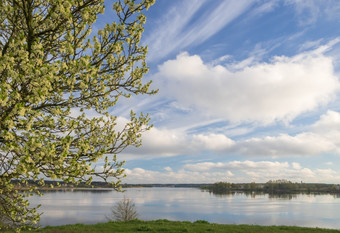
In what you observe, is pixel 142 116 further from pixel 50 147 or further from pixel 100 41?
pixel 50 147

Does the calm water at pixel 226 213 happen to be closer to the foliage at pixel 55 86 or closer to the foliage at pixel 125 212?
the foliage at pixel 125 212

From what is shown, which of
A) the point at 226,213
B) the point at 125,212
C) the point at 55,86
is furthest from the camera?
the point at 226,213

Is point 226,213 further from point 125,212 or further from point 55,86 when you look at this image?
point 55,86

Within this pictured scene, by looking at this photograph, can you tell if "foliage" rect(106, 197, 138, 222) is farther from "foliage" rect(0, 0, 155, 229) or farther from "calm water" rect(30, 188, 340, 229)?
"foliage" rect(0, 0, 155, 229)

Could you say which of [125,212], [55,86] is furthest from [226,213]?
[55,86]

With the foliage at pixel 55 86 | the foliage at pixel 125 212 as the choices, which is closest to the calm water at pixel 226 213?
the foliage at pixel 125 212

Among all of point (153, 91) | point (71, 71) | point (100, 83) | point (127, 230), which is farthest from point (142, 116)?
point (127, 230)

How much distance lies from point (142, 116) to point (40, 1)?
16.3ft

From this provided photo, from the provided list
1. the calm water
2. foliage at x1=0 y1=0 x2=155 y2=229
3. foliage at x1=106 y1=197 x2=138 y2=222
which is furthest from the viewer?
the calm water

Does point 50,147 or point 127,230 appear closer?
point 50,147

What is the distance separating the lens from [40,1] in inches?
328

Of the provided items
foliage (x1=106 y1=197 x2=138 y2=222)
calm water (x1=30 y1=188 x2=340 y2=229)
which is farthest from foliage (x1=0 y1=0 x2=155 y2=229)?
calm water (x1=30 y1=188 x2=340 y2=229)

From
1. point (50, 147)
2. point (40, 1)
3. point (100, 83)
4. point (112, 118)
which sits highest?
point (40, 1)

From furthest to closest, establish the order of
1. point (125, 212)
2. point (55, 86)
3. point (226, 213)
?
point (226, 213), point (125, 212), point (55, 86)
